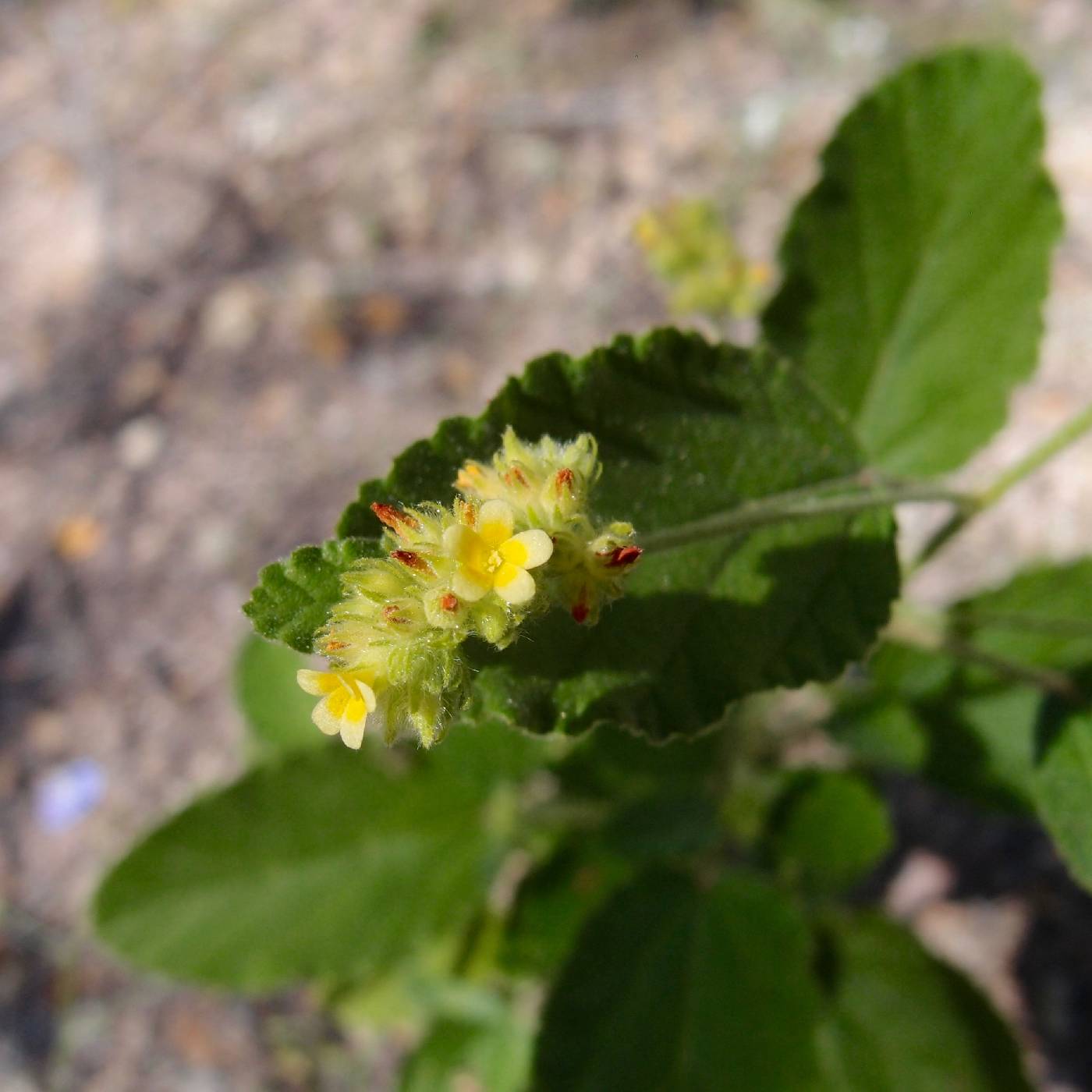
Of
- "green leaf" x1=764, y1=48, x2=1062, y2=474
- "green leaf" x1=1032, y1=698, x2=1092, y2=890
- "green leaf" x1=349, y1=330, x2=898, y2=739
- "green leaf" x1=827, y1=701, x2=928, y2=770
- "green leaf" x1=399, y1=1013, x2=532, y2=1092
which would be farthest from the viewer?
"green leaf" x1=399, y1=1013, x2=532, y2=1092

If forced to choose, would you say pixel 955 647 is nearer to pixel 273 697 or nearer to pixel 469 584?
pixel 469 584

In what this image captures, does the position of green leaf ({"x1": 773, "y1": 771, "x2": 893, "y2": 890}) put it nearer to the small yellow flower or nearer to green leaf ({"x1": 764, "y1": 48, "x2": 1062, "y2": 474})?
green leaf ({"x1": 764, "y1": 48, "x2": 1062, "y2": 474})

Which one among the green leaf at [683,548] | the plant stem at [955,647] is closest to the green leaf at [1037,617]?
the plant stem at [955,647]

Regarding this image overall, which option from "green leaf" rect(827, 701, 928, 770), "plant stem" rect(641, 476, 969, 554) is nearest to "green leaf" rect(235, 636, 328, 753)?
"green leaf" rect(827, 701, 928, 770)

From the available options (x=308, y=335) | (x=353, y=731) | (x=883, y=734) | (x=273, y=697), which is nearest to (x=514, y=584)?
(x=353, y=731)

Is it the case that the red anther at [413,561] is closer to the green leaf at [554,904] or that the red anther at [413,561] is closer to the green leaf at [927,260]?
the green leaf at [927,260]
